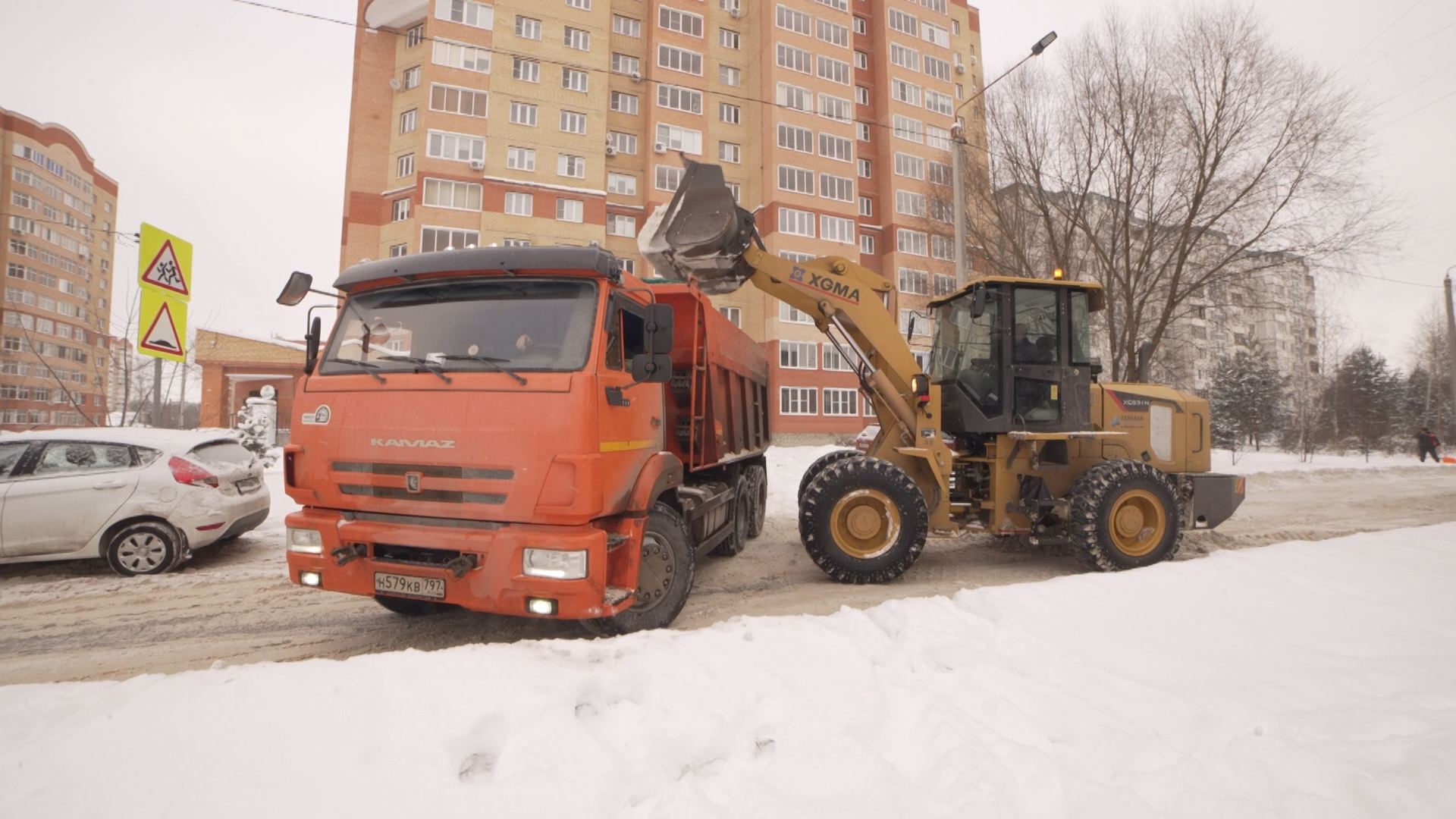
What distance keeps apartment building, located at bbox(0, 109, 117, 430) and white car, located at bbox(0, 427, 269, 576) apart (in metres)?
60.5

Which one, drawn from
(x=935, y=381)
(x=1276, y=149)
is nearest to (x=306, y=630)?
(x=935, y=381)

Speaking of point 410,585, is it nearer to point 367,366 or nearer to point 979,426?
point 367,366

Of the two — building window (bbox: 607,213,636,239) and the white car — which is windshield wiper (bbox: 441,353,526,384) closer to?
the white car

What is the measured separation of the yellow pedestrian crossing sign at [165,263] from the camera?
288 inches

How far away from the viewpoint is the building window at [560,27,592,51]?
32062 mm

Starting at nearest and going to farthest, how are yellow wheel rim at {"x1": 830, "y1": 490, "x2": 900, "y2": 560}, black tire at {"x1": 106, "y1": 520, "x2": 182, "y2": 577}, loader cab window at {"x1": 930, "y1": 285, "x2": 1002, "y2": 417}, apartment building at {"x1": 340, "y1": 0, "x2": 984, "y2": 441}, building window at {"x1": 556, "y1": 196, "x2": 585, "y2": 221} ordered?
1. yellow wheel rim at {"x1": 830, "y1": 490, "x2": 900, "y2": 560}
2. black tire at {"x1": 106, "y1": 520, "x2": 182, "y2": 577}
3. loader cab window at {"x1": 930, "y1": 285, "x2": 1002, "y2": 417}
4. apartment building at {"x1": 340, "y1": 0, "x2": 984, "y2": 441}
5. building window at {"x1": 556, "y1": 196, "x2": 585, "y2": 221}

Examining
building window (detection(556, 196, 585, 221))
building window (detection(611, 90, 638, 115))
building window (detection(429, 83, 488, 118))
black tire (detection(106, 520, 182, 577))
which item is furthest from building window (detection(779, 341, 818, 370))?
black tire (detection(106, 520, 182, 577))

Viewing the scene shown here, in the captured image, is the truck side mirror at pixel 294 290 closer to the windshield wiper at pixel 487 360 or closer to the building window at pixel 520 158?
the windshield wiper at pixel 487 360

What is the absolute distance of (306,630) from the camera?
191 inches

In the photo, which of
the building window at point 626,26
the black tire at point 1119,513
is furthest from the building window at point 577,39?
the black tire at point 1119,513

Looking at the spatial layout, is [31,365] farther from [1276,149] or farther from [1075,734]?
[1276,149]

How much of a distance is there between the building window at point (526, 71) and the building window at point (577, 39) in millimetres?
2144

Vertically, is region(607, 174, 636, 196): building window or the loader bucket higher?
region(607, 174, 636, 196): building window

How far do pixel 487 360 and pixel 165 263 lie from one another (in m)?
6.65
